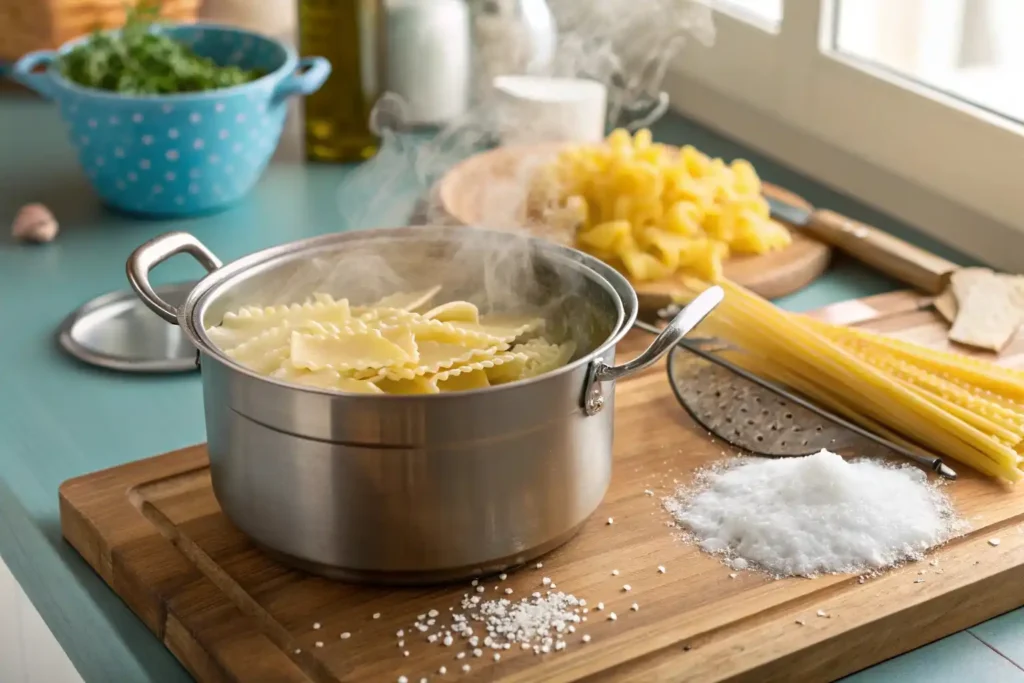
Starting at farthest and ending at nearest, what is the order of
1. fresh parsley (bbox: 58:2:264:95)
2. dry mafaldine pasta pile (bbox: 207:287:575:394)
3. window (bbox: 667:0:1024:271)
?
fresh parsley (bbox: 58:2:264:95) → window (bbox: 667:0:1024:271) → dry mafaldine pasta pile (bbox: 207:287:575:394)

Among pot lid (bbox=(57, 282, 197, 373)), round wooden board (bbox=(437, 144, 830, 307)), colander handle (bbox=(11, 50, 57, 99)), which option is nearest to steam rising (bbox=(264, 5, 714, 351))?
round wooden board (bbox=(437, 144, 830, 307))

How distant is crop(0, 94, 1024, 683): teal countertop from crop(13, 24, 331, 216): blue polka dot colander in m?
0.04

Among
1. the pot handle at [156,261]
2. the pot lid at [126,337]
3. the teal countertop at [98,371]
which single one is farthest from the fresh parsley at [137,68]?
the pot handle at [156,261]

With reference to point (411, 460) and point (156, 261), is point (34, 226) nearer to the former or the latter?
point (156, 261)

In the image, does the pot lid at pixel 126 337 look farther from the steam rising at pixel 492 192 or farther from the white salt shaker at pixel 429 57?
the white salt shaker at pixel 429 57

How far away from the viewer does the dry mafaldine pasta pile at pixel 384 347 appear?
0.90 m

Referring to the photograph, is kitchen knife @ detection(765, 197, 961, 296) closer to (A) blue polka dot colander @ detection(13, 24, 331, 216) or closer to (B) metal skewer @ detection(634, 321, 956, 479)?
(B) metal skewer @ detection(634, 321, 956, 479)

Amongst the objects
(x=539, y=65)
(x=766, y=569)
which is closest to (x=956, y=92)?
(x=539, y=65)

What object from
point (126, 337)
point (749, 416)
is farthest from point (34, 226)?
point (749, 416)

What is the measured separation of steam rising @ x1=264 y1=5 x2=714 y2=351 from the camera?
3.40 ft

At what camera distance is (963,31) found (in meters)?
1.48

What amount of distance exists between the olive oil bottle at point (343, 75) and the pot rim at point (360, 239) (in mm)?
689

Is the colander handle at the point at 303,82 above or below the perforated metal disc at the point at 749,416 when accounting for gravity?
above

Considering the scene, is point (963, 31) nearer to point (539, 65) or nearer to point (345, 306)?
point (539, 65)
